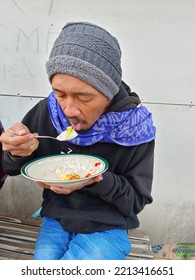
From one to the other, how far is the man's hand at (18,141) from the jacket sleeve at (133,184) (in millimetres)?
364

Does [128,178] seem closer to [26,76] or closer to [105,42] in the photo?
[105,42]

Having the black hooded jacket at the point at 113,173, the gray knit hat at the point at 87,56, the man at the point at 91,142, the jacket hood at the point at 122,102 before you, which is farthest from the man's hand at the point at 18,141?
the jacket hood at the point at 122,102

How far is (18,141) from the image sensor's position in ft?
4.62

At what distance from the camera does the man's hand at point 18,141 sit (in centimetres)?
141

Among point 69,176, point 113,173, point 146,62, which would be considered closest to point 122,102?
point 113,173

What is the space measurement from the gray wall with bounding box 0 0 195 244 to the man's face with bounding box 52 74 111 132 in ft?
3.61

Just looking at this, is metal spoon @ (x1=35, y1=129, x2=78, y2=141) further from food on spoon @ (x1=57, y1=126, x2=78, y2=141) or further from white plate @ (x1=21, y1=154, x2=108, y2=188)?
white plate @ (x1=21, y1=154, x2=108, y2=188)

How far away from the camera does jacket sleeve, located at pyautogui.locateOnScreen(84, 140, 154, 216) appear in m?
1.58

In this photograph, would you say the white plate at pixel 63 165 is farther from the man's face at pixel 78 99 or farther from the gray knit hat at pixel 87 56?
the gray knit hat at pixel 87 56

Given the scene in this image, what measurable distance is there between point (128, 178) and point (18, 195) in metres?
1.61

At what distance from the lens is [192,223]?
294 cm

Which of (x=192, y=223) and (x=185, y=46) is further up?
(x=185, y=46)

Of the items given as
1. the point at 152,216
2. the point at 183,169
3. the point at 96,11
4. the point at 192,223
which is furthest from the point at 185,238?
the point at 96,11

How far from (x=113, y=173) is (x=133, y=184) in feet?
0.42
